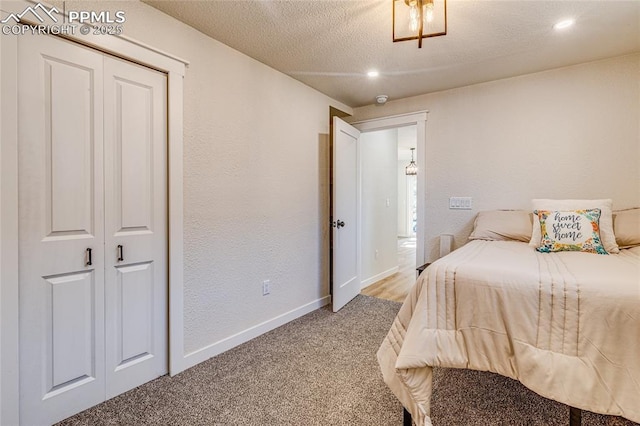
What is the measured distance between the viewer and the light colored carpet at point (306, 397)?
1.50m

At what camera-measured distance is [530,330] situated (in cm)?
123

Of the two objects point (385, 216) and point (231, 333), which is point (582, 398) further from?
point (385, 216)

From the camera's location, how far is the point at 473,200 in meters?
2.94

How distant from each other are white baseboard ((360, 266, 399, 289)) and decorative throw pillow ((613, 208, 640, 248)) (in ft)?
8.03

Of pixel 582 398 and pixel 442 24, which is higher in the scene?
pixel 442 24

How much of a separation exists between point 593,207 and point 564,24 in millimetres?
1258

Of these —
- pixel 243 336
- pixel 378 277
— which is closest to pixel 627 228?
pixel 378 277

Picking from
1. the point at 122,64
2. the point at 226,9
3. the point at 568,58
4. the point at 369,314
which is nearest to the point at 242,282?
the point at 369,314

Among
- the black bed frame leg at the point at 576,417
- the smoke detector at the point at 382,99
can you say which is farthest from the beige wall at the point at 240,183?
the black bed frame leg at the point at 576,417

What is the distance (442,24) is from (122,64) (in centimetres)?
196

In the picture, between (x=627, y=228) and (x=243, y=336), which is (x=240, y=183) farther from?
(x=627, y=228)

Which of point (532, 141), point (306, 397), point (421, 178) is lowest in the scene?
point (306, 397)

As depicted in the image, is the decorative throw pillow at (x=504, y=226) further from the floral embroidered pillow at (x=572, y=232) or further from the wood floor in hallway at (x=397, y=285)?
the wood floor in hallway at (x=397, y=285)

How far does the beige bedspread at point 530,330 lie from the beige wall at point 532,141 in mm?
1213
